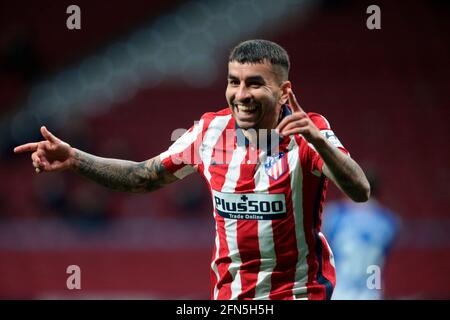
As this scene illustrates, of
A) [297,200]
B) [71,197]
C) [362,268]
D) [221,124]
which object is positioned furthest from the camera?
[71,197]

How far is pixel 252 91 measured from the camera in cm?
335

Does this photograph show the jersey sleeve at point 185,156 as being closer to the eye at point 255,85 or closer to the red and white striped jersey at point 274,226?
the red and white striped jersey at point 274,226

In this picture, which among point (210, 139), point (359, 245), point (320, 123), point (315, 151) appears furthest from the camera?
point (359, 245)

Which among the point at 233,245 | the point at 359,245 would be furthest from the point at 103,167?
the point at 359,245

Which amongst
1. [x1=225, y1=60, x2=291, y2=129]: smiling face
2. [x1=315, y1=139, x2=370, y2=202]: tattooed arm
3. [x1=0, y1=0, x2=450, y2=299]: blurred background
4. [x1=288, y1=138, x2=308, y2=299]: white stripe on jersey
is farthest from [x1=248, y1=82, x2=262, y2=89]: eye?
[x1=0, y1=0, x2=450, y2=299]: blurred background

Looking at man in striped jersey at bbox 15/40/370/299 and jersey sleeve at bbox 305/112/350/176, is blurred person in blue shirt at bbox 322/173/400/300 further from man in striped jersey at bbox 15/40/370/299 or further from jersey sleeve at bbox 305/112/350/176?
jersey sleeve at bbox 305/112/350/176

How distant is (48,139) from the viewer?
3447mm

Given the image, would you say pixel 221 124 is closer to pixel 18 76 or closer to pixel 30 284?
pixel 30 284

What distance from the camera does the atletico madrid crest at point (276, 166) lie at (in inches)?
132

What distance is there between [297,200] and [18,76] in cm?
690

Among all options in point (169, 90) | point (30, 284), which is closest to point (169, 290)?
point (30, 284)

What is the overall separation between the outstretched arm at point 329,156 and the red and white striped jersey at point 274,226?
184mm

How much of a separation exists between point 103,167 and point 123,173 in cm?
10

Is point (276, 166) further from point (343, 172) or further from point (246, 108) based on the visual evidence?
point (343, 172)
